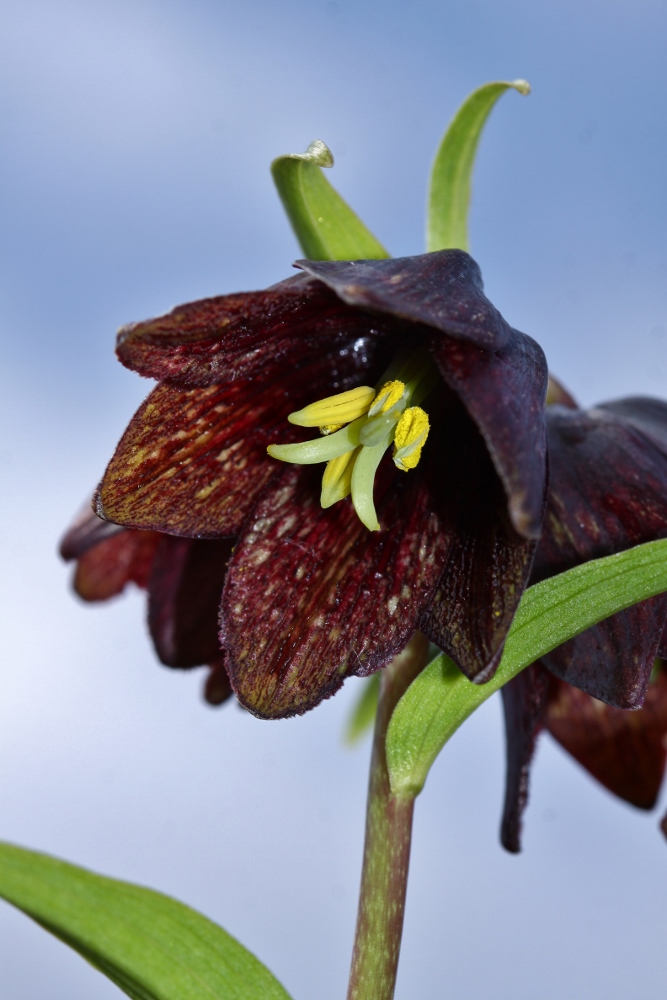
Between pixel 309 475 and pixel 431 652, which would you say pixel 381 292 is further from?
pixel 431 652

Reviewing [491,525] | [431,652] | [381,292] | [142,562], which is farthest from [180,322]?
[142,562]

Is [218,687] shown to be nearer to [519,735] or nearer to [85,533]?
[85,533]

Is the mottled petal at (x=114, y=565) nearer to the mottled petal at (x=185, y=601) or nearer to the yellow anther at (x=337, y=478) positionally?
the mottled petal at (x=185, y=601)

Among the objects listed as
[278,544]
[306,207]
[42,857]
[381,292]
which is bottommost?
[42,857]

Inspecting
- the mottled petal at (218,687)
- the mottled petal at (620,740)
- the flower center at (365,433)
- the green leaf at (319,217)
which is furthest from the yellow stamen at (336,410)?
the mottled petal at (620,740)

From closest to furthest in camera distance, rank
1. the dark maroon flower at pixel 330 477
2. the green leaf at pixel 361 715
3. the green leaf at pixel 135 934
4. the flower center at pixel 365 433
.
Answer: the green leaf at pixel 135 934 < the dark maroon flower at pixel 330 477 < the flower center at pixel 365 433 < the green leaf at pixel 361 715

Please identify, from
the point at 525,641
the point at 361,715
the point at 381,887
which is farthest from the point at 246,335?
the point at 361,715

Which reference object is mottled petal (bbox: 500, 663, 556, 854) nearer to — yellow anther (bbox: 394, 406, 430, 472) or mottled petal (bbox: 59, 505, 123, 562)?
yellow anther (bbox: 394, 406, 430, 472)
